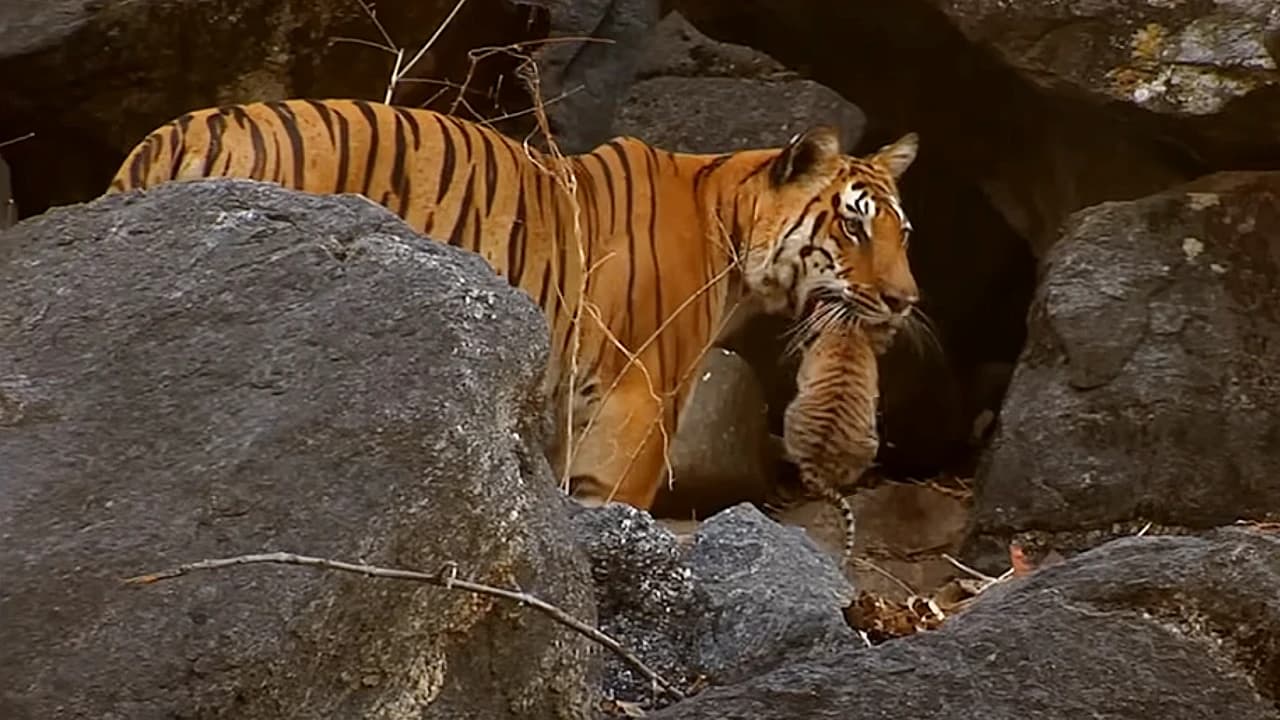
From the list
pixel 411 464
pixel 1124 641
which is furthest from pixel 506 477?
pixel 1124 641

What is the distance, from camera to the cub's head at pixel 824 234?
479 cm

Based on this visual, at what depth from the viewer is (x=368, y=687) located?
1.95 meters

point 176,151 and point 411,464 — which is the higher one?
point 411,464

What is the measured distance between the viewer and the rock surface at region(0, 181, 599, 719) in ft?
6.13

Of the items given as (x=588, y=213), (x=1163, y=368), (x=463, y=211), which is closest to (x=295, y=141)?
(x=463, y=211)

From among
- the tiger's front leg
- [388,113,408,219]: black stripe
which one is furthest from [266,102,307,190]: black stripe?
the tiger's front leg

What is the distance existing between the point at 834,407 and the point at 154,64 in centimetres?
168

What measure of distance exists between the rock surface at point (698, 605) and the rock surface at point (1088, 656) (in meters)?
0.60

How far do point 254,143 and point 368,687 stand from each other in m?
2.15

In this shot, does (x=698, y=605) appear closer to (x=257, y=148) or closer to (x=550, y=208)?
(x=257, y=148)

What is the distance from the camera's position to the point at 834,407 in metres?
5.12

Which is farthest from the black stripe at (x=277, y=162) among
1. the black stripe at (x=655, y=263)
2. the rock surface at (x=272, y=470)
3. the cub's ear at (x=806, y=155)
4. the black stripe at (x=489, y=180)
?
the rock surface at (x=272, y=470)

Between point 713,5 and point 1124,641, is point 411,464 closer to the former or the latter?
point 1124,641

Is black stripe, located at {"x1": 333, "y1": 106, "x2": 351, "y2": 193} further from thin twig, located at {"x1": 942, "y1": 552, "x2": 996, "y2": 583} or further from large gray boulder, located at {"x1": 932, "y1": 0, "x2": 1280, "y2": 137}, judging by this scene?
thin twig, located at {"x1": 942, "y1": 552, "x2": 996, "y2": 583}
